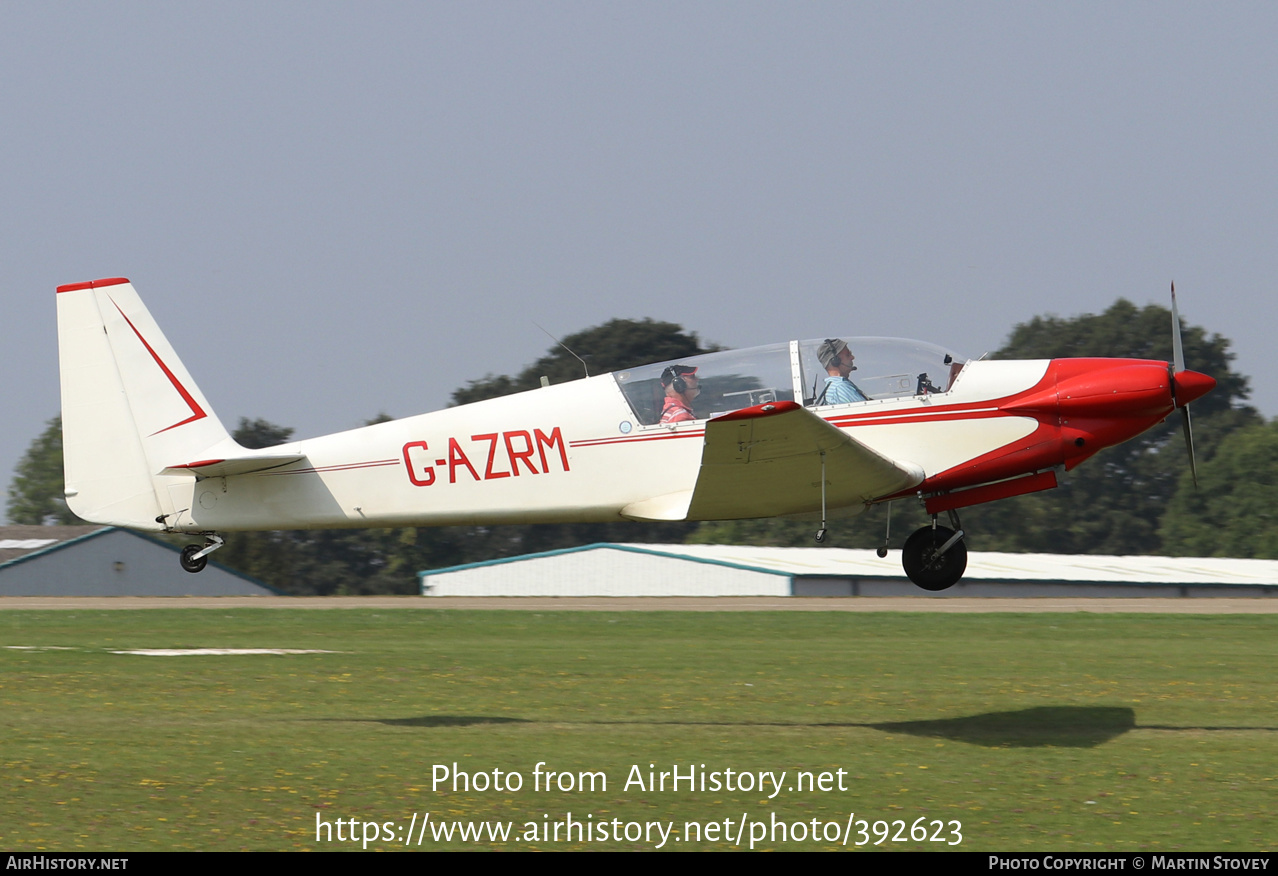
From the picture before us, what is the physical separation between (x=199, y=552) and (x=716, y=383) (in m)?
5.18

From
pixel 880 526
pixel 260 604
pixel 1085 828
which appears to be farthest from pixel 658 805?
pixel 880 526

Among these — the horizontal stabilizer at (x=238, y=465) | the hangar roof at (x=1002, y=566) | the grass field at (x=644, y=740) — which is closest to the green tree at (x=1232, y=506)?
the hangar roof at (x=1002, y=566)

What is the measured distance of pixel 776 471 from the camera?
11.7 metres

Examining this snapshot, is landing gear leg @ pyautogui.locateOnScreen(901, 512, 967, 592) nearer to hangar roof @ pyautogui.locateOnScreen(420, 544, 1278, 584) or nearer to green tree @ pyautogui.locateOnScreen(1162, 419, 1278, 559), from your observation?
hangar roof @ pyautogui.locateOnScreen(420, 544, 1278, 584)

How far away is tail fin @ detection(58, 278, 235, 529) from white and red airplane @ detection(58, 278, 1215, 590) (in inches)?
27.5

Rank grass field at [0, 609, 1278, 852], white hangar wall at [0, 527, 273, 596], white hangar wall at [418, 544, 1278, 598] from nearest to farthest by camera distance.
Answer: grass field at [0, 609, 1278, 852] → white hangar wall at [418, 544, 1278, 598] → white hangar wall at [0, 527, 273, 596]

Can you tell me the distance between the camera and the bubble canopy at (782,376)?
40.6 ft

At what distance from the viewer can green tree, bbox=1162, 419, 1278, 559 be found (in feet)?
235

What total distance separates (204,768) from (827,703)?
6571 mm

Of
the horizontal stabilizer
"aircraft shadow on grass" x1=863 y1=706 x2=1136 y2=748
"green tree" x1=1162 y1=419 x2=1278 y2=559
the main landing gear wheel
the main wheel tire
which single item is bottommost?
"green tree" x1=1162 y1=419 x2=1278 y2=559

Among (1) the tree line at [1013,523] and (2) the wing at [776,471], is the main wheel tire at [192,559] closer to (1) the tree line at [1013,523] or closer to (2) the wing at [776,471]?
(2) the wing at [776,471]

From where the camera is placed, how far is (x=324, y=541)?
77562mm

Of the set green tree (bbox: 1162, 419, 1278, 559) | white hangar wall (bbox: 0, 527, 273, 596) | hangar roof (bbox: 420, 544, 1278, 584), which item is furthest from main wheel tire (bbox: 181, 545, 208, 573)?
green tree (bbox: 1162, 419, 1278, 559)

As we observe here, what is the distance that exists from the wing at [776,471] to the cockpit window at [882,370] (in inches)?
26.2
